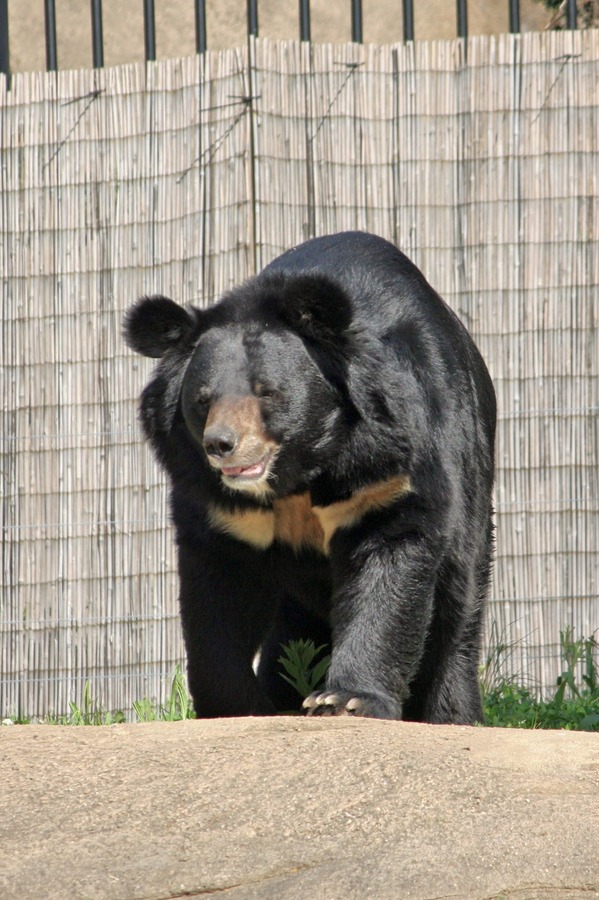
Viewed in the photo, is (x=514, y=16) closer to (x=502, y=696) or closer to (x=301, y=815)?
(x=502, y=696)

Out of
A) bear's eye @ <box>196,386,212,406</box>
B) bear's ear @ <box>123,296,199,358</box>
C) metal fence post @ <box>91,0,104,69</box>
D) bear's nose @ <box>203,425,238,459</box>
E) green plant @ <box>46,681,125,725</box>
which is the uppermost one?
metal fence post @ <box>91,0,104,69</box>

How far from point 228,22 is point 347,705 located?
722cm

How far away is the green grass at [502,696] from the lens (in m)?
4.55

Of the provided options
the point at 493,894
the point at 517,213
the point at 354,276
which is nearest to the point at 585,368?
the point at 517,213

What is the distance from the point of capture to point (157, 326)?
14.1ft

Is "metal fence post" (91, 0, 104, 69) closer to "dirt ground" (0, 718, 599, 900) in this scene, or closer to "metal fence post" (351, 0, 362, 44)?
"metal fence post" (351, 0, 362, 44)

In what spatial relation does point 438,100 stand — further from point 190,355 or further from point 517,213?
point 190,355

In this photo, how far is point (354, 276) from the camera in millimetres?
4520

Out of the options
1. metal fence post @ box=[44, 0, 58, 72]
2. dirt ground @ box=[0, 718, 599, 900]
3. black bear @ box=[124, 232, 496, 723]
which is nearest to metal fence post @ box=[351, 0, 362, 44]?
metal fence post @ box=[44, 0, 58, 72]

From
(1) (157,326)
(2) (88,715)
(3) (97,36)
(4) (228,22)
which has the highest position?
(4) (228,22)

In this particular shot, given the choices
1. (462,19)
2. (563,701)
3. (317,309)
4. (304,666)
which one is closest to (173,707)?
(304,666)

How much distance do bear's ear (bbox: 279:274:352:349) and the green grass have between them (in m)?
0.95

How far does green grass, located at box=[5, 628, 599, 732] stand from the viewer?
4.55 m

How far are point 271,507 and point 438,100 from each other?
9.09 ft
